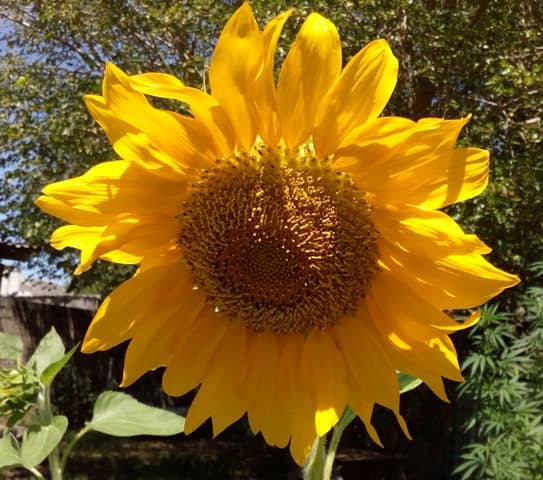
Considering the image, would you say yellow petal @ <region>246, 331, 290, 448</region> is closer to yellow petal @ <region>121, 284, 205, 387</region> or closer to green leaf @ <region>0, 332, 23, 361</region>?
yellow petal @ <region>121, 284, 205, 387</region>

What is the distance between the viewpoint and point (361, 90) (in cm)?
87

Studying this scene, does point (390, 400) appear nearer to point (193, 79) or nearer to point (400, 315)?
point (400, 315)

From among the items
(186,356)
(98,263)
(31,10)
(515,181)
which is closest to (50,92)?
(31,10)

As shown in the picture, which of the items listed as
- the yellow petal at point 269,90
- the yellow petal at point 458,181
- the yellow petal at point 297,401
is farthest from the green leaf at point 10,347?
the yellow petal at point 458,181

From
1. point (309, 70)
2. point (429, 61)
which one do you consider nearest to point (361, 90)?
point (309, 70)

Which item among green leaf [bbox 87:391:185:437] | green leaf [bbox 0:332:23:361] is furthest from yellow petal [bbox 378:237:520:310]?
green leaf [bbox 0:332:23:361]

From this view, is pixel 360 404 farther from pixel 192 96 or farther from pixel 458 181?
pixel 192 96

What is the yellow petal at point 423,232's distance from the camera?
89cm

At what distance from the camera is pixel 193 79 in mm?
5512

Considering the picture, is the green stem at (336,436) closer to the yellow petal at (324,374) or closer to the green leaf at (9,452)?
the yellow petal at (324,374)

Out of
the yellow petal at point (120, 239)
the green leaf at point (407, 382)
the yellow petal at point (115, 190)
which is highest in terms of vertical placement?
the yellow petal at point (115, 190)

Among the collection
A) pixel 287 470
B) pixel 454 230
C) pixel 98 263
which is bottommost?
pixel 287 470

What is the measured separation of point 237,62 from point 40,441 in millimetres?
748

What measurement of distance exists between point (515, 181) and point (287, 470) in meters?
4.80
